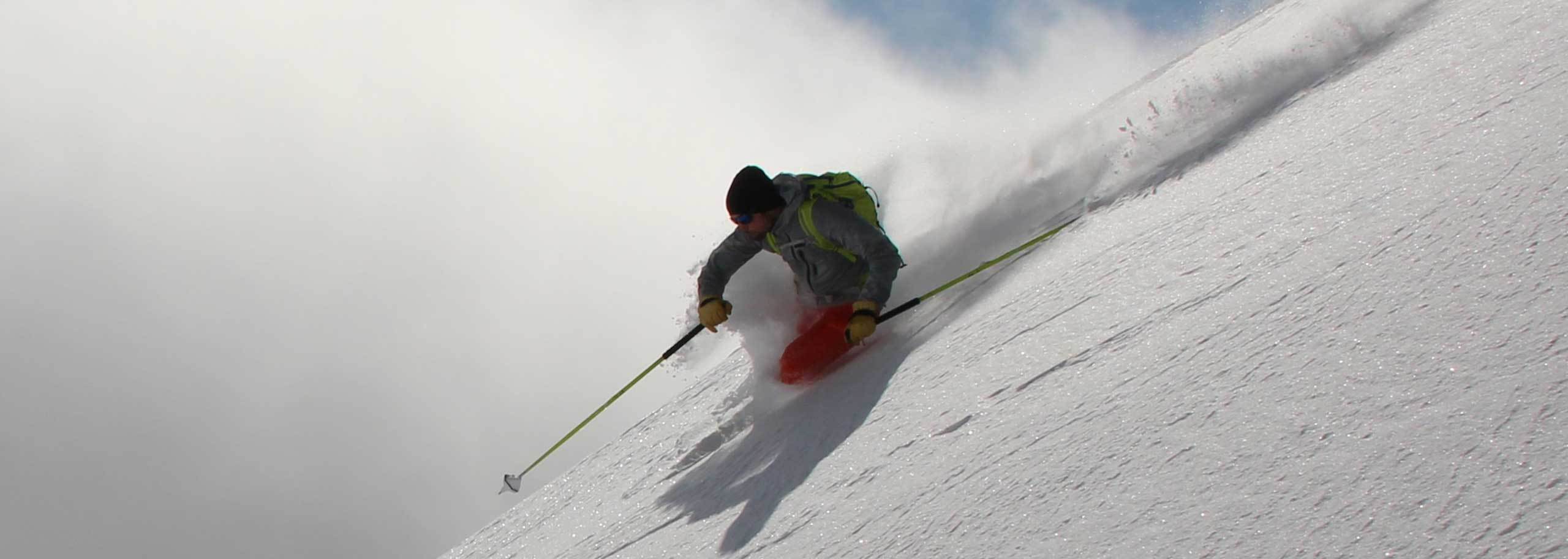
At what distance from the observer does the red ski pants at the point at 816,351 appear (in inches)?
234

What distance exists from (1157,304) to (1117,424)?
923 mm

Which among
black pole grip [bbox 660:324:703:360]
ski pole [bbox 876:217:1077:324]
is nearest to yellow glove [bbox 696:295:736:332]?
black pole grip [bbox 660:324:703:360]

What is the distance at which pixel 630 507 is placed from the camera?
5637 mm

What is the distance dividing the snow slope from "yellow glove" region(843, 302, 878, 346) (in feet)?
0.48

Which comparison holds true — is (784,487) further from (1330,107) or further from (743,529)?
(1330,107)

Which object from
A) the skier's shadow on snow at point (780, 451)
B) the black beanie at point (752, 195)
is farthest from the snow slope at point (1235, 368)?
the black beanie at point (752, 195)

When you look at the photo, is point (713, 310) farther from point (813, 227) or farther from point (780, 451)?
point (780, 451)

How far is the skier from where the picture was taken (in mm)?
5719

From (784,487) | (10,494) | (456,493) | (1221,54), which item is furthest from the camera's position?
(456,493)

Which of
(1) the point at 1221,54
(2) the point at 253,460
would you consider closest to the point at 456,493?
(2) the point at 253,460

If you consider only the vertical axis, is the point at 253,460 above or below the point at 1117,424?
above

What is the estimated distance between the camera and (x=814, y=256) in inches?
235

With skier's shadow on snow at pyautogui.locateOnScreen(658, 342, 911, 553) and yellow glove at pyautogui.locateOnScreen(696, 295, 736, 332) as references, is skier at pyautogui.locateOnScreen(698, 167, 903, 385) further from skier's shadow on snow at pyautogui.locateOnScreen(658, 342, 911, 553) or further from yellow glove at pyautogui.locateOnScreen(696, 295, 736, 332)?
skier's shadow on snow at pyautogui.locateOnScreen(658, 342, 911, 553)

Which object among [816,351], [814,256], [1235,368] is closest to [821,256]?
[814,256]
